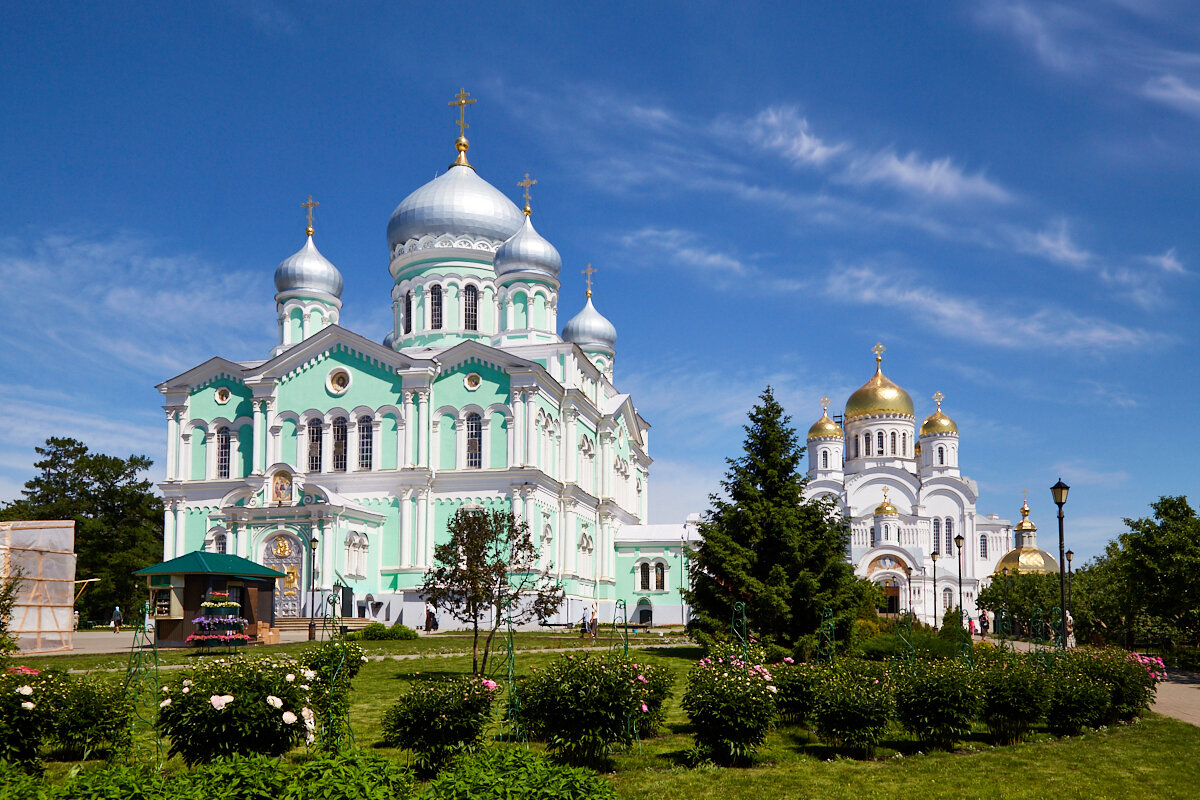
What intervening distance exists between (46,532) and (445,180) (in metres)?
24.3

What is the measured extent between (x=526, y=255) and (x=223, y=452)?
49.5ft

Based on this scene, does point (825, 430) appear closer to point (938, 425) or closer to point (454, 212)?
point (938, 425)

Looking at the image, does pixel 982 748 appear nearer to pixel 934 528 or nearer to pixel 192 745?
pixel 192 745

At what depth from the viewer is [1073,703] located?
45.1 ft

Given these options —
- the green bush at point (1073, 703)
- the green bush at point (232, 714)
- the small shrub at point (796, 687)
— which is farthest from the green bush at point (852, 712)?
the green bush at point (232, 714)

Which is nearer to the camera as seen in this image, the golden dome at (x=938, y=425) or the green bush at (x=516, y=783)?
the green bush at (x=516, y=783)

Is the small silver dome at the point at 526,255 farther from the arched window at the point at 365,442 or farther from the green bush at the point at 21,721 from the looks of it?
the green bush at the point at 21,721

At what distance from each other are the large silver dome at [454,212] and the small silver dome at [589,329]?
26.3 feet

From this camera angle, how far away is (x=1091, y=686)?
45.9ft

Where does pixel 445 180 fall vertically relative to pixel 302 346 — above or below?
above

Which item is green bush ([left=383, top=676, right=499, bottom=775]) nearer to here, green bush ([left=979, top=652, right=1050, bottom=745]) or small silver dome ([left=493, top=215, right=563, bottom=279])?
green bush ([left=979, top=652, right=1050, bottom=745])

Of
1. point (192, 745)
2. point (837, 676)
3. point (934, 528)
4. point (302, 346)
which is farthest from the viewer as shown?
point (934, 528)

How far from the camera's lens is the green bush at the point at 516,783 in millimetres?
6590

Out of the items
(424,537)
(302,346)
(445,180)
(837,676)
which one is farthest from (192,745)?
(445,180)
